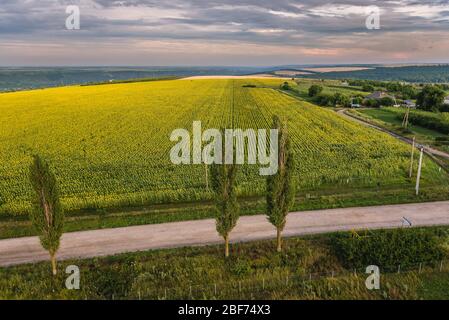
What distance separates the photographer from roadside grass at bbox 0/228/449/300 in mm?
20188

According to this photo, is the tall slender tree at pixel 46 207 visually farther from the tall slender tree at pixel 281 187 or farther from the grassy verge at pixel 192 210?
the tall slender tree at pixel 281 187

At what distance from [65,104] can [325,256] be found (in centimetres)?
9949

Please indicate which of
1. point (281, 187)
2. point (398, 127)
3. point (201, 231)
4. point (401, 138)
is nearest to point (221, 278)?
point (201, 231)

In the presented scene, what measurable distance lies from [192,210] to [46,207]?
42.5 feet

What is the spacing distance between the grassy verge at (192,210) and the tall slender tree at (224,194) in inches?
266

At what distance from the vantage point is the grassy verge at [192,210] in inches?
1146

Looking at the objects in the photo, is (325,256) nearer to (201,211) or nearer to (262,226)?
(262,226)

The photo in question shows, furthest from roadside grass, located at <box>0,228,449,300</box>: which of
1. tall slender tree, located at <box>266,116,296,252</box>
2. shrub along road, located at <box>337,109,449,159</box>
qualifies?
shrub along road, located at <box>337,109,449,159</box>

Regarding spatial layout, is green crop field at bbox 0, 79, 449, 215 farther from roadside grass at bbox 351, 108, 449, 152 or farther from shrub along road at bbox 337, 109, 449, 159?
roadside grass at bbox 351, 108, 449, 152

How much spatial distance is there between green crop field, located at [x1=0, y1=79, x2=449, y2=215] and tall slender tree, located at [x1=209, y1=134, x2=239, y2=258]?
34.6 ft

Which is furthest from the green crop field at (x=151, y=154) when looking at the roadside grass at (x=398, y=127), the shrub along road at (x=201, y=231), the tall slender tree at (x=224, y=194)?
the tall slender tree at (x=224, y=194)

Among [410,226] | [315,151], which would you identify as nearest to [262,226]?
[410,226]

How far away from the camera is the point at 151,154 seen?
4878 cm

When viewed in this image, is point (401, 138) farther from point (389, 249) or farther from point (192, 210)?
point (192, 210)
